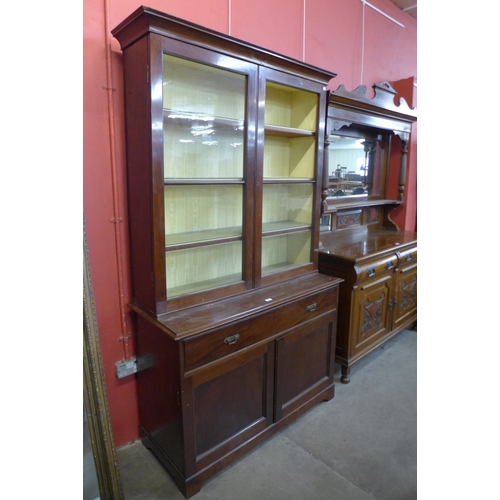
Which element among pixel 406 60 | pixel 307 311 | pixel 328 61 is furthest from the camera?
pixel 406 60

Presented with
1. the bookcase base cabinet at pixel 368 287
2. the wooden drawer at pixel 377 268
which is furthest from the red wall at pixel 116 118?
the wooden drawer at pixel 377 268

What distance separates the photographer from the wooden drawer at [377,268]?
2.66m

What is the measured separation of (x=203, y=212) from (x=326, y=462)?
62.4 inches

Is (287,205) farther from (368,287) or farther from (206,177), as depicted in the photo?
(368,287)

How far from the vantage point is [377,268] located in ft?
9.17

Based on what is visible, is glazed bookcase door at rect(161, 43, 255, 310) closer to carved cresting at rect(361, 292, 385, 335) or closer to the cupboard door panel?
the cupboard door panel

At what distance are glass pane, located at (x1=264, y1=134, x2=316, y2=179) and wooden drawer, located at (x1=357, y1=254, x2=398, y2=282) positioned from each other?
31.7 inches

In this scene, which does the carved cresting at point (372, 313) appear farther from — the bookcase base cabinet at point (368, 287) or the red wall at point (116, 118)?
the red wall at point (116, 118)

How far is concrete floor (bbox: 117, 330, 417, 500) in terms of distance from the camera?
1.85 meters

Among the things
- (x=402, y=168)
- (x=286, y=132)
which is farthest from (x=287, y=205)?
(x=402, y=168)
